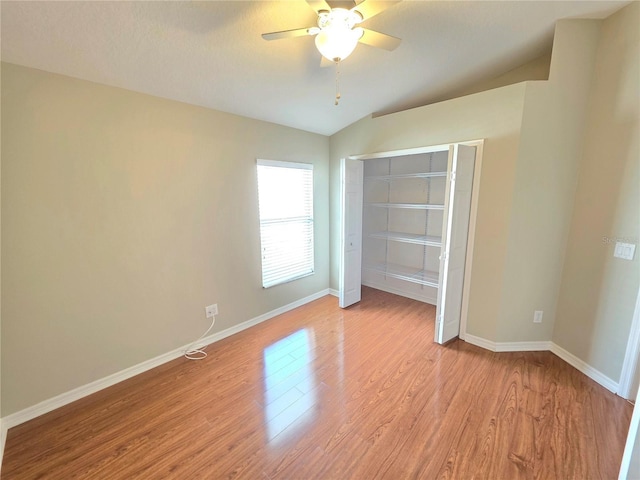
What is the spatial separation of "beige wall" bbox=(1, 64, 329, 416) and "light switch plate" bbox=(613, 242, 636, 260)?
3284 millimetres

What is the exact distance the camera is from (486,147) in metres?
2.54

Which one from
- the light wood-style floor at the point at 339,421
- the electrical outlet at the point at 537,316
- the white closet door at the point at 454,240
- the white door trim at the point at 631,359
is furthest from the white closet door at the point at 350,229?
the white door trim at the point at 631,359

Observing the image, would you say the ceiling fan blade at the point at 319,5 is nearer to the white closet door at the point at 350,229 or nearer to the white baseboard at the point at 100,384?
the white closet door at the point at 350,229

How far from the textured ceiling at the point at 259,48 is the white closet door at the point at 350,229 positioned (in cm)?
83

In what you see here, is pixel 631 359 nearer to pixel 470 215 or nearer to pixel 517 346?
pixel 517 346

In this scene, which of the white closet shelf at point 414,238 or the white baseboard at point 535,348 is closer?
the white baseboard at point 535,348

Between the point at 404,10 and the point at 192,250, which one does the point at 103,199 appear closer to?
the point at 192,250

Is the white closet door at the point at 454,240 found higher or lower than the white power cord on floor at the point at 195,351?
higher

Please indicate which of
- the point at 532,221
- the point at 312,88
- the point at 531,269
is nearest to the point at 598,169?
the point at 532,221

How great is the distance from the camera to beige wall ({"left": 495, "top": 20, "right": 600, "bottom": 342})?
2.26 m

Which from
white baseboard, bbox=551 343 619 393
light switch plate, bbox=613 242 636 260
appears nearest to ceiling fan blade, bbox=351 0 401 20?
light switch plate, bbox=613 242 636 260

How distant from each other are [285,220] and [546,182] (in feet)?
8.87

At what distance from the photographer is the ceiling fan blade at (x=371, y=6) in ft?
4.29

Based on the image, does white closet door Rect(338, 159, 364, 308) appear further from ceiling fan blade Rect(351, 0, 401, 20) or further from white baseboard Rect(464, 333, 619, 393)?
ceiling fan blade Rect(351, 0, 401, 20)
